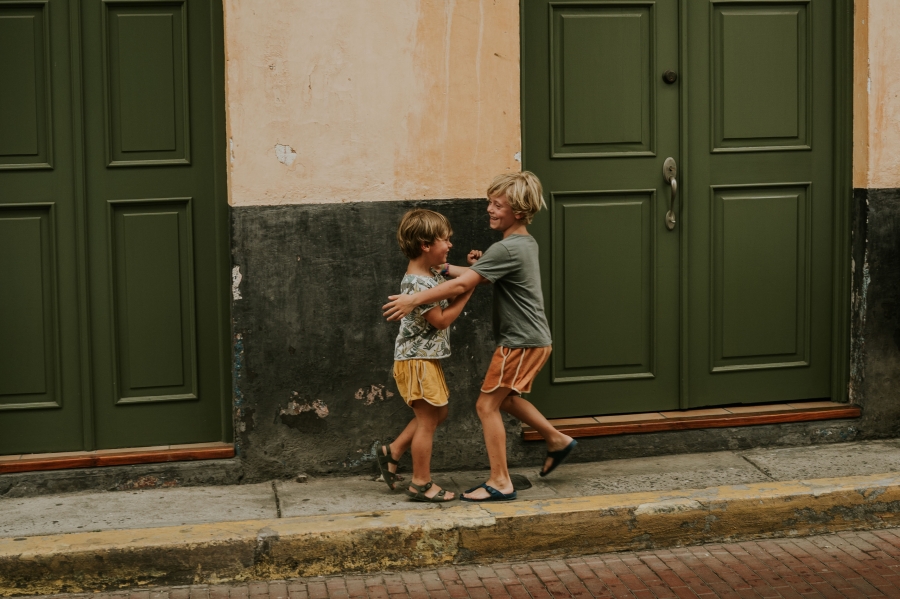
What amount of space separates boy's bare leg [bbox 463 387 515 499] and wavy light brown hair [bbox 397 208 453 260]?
77 cm

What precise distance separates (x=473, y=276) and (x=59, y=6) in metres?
2.44

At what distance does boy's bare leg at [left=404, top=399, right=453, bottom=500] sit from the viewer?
5.33m

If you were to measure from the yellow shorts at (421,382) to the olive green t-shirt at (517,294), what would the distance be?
36cm

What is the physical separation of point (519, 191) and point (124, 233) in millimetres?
2031

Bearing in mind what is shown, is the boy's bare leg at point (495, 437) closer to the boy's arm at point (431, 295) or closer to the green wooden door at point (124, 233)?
the boy's arm at point (431, 295)

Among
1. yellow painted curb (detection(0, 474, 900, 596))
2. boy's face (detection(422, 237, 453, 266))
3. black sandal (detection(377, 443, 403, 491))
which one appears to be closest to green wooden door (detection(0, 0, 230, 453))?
black sandal (detection(377, 443, 403, 491))

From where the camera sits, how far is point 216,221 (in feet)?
19.1

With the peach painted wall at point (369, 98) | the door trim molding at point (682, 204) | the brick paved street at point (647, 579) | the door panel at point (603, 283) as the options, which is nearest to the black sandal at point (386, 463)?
the brick paved street at point (647, 579)

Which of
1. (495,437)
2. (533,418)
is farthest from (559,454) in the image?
(495,437)

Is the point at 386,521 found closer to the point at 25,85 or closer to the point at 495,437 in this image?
the point at 495,437

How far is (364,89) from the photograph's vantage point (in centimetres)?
573

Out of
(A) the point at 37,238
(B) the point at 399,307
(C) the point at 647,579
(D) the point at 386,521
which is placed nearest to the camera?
(C) the point at 647,579

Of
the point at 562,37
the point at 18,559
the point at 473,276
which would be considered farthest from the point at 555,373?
the point at 18,559

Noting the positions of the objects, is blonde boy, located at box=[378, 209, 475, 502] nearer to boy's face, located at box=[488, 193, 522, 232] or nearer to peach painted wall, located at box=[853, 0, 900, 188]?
boy's face, located at box=[488, 193, 522, 232]
